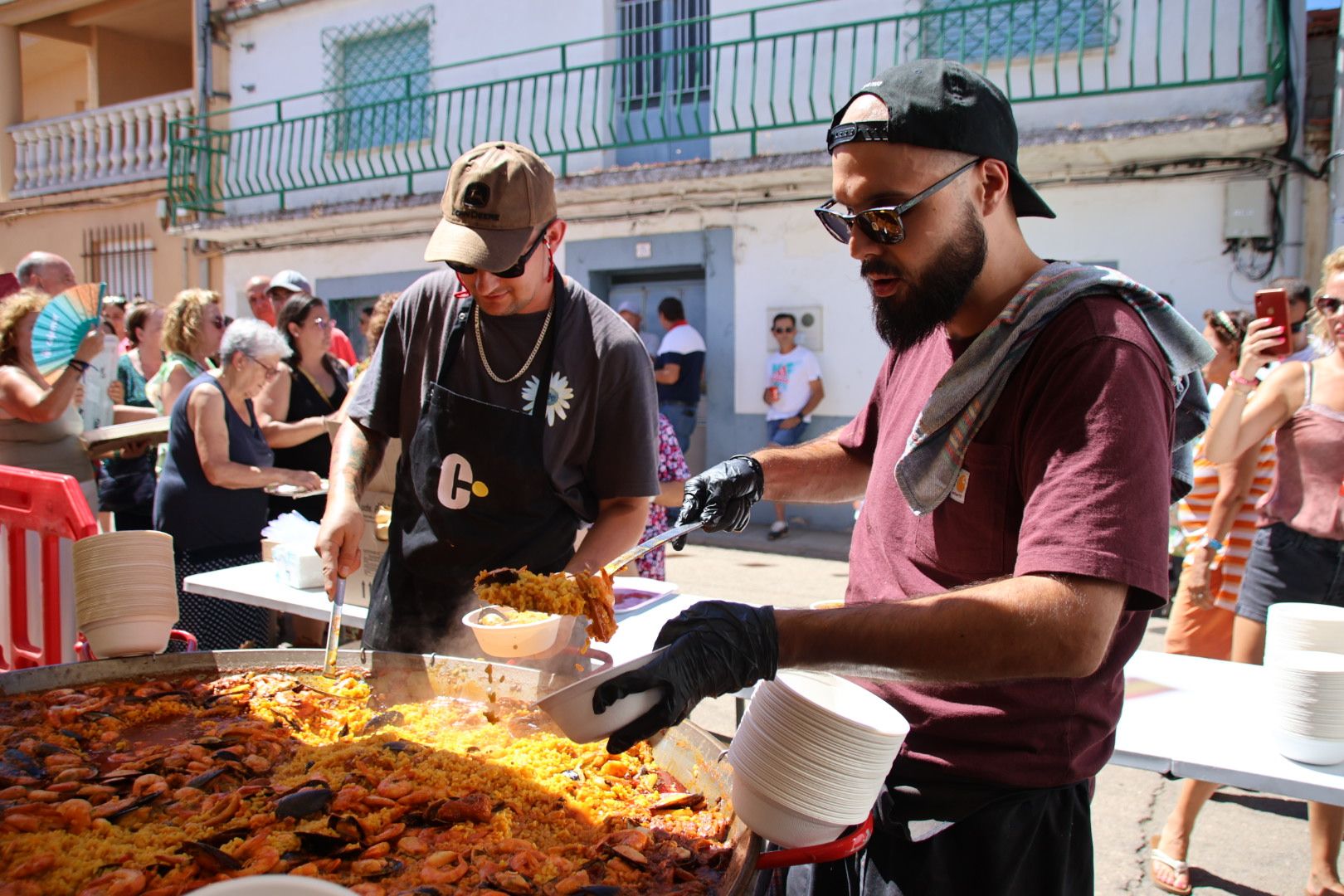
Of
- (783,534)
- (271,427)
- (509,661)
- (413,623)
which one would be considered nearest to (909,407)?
(509,661)

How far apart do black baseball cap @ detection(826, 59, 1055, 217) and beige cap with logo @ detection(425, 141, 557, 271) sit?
3.71ft

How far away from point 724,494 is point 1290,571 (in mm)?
2651

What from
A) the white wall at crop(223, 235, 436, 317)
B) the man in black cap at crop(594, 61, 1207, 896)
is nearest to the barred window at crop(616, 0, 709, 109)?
the white wall at crop(223, 235, 436, 317)

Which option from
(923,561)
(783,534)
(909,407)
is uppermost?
(909,407)

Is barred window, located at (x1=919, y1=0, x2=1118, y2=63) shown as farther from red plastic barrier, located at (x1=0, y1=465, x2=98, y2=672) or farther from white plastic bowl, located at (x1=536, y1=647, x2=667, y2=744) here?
white plastic bowl, located at (x1=536, y1=647, x2=667, y2=744)

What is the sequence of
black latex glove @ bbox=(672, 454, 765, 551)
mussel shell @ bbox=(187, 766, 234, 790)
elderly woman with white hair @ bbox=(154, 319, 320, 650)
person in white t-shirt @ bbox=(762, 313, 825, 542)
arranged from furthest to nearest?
person in white t-shirt @ bbox=(762, 313, 825, 542) → elderly woman with white hair @ bbox=(154, 319, 320, 650) → black latex glove @ bbox=(672, 454, 765, 551) → mussel shell @ bbox=(187, 766, 234, 790)

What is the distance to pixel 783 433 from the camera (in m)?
10.4

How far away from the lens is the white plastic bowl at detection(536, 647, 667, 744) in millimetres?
1327

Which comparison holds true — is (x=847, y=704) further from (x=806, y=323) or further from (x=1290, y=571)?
(x=806, y=323)

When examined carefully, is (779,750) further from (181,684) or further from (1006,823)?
(181,684)

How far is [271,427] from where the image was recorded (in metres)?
5.51

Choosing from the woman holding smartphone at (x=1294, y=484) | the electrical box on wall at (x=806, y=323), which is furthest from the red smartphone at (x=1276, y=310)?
the electrical box on wall at (x=806, y=323)

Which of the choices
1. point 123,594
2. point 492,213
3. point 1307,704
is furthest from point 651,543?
point 1307,704

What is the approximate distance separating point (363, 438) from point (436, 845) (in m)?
1.46
